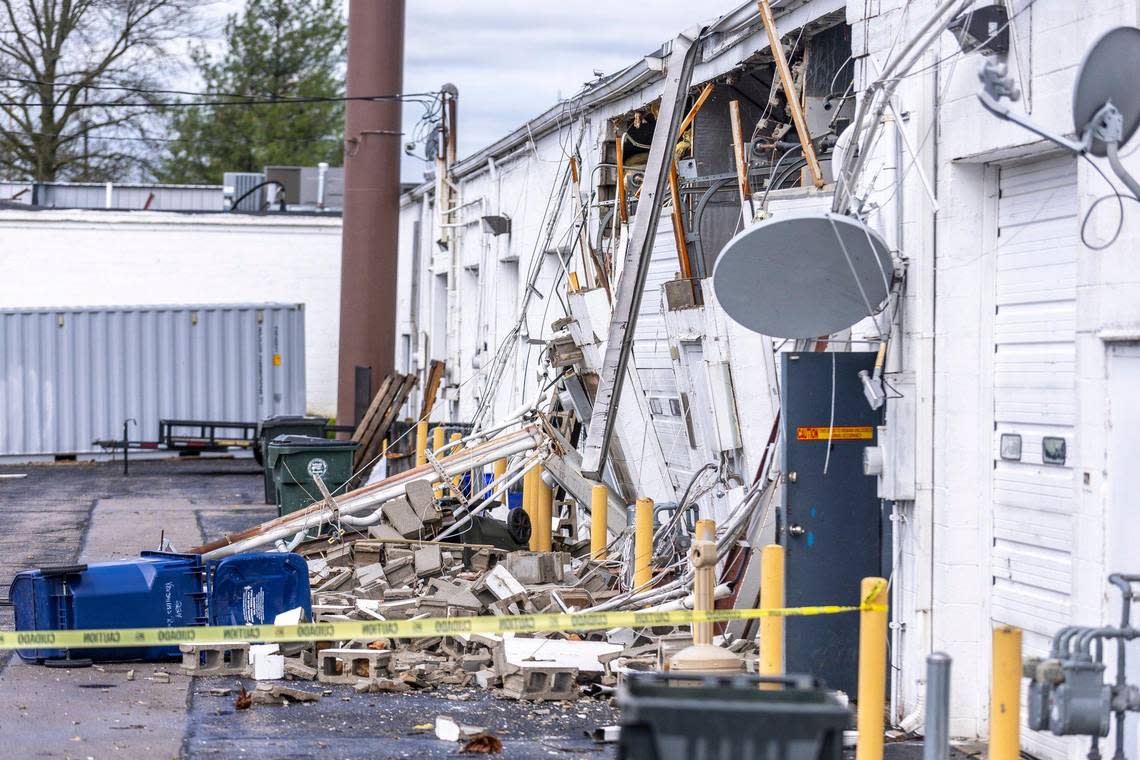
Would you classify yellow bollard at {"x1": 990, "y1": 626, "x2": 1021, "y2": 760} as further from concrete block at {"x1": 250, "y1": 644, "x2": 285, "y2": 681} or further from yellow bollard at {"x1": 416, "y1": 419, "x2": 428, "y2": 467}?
yellow bollard at {"x1": 416, "y1": 419, "x2": 428, "y2": 467}

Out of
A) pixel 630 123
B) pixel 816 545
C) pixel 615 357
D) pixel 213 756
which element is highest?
pixel 630 123

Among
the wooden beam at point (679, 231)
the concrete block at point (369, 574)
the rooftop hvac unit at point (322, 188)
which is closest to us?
the concrete block at point (369, 574)

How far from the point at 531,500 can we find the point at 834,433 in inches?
247

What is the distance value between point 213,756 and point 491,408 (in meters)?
A: 12.3

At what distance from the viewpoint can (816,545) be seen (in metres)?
7.96

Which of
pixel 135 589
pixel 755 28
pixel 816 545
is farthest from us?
pixel 755 28

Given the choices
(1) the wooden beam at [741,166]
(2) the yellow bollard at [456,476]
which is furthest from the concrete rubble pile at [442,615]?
(1) the wooden beam at [741,166]

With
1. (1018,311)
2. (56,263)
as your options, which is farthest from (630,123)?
(56,263)

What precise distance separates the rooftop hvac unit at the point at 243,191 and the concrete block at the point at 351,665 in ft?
81.1

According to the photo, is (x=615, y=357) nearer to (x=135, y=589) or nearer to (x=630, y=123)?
(x=630, y=123)

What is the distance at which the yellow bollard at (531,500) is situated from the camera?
13.7m

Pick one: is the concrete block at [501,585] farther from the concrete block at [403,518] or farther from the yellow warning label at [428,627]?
the yellow warning label at [428,627]

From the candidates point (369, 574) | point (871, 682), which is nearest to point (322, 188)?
point (369, 574)

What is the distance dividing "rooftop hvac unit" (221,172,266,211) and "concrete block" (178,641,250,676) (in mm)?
24545
